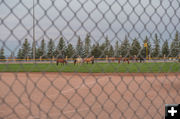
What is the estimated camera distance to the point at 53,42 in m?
2.05

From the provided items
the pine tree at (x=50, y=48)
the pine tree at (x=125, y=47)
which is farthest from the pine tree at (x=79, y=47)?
the pine tree at (x=125, y=47)

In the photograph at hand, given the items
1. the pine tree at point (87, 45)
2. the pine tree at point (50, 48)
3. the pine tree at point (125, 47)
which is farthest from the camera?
the pine tree at point (125, 47)

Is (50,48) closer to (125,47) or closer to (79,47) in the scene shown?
(79,47)

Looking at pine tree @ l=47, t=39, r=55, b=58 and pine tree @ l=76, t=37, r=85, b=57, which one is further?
pine tree @ l=76, t=37, r=85, b=57

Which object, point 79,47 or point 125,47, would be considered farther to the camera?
point 125,47

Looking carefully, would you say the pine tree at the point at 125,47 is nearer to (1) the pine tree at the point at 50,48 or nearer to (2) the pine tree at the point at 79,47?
(2) the pine tree at the point at 79,47

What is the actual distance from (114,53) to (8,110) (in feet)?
9.68

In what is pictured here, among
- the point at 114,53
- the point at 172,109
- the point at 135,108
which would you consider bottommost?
the point at 135,108

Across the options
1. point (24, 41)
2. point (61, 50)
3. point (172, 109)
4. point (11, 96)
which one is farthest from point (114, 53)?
point (11, 96)

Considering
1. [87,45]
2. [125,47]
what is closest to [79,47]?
[87,45]

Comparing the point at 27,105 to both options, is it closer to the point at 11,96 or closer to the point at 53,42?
the point at 11,96

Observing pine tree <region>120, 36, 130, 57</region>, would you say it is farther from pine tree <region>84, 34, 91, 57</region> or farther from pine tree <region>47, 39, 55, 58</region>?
pine tree <region>47, 39, 55, 58</region>

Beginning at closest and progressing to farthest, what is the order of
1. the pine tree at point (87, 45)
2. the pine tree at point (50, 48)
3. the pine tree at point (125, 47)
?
1. the pine tree at point (50, 48)
2. the pine tree at point (87, 45)
3. the pine tree at point (125, 47)

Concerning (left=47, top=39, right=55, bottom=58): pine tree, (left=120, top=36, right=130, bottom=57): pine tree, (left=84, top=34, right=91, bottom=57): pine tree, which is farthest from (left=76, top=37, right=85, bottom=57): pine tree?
(left=120, top=36, right=130, bottom=57): pine tree
